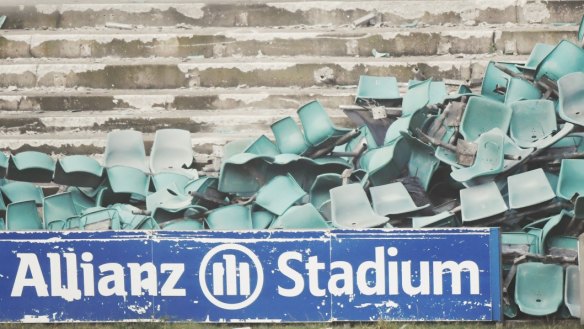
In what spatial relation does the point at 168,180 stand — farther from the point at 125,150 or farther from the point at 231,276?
the point at 231,276

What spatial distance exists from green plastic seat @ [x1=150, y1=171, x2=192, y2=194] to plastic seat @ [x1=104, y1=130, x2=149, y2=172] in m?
0.39

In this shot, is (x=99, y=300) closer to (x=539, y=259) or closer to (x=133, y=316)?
(x=133, y=316)

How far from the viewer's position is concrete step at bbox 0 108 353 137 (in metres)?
10.6

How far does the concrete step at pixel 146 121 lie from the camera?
1055 cm

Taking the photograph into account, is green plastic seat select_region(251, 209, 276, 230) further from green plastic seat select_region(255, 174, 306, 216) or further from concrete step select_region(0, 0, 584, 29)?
concrete step select_region(0, 0, 584, 29)

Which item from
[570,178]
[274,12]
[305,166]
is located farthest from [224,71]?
[570,178]

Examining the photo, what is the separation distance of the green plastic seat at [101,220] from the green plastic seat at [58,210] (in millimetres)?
246

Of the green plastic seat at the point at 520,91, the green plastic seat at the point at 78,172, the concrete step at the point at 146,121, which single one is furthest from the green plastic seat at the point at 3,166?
the green plastic seat at the point at 520,91

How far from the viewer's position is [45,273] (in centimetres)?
741

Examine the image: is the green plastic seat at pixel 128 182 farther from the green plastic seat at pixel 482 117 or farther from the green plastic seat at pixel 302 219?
the green plastic seat at pixel 482 117

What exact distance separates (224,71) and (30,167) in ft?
8.93

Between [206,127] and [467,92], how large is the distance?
2769 millimetres

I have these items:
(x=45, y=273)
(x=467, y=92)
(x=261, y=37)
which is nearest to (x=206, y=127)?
(x=261, y=37)

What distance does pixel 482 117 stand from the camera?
866cm
